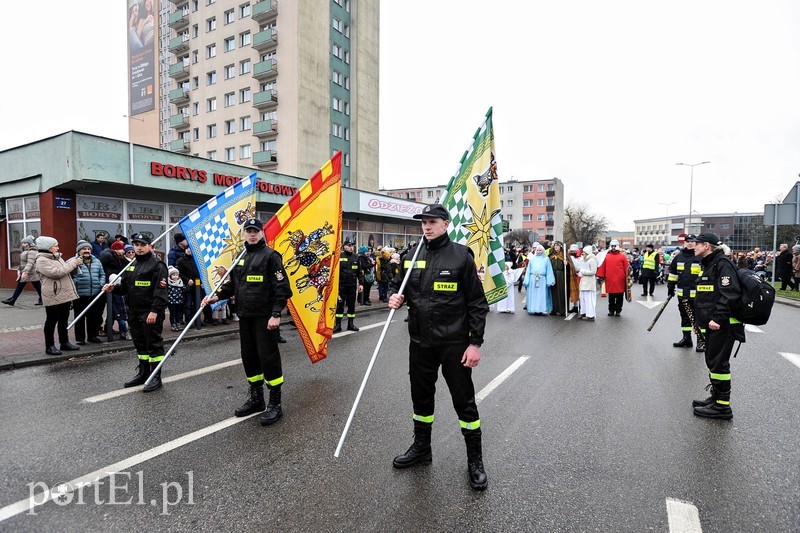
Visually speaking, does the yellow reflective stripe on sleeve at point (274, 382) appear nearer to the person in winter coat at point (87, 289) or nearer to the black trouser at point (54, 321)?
the black trouser at point (54, 321)

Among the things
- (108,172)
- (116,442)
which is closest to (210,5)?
(108,172)

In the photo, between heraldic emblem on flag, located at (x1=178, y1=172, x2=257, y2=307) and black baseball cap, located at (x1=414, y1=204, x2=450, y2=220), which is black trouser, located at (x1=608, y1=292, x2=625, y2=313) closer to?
heraldic emblem on flag, located at (x1=178, y1=172, x2=257, y2=307)

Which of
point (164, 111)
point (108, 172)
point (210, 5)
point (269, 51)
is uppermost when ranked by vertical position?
point (210, 5)

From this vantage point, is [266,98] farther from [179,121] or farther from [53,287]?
[53,287]

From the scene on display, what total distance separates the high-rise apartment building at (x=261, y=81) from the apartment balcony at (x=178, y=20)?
0.09 m

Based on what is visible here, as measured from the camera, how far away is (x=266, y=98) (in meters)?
37.5

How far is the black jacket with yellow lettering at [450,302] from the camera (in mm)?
3451

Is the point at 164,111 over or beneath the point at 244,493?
over

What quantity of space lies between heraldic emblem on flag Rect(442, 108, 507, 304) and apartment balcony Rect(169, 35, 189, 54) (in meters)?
47.1

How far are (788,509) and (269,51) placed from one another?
43122 mm

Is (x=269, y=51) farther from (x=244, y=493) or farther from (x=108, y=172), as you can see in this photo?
(x=244, y=493)

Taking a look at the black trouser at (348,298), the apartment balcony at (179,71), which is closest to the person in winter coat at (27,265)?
the black trouser at (348,298)

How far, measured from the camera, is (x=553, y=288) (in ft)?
41.1

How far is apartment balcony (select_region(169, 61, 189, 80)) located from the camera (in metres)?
43.5
